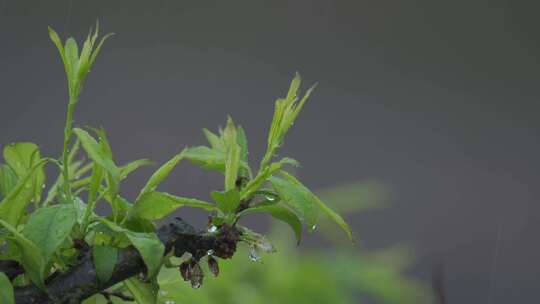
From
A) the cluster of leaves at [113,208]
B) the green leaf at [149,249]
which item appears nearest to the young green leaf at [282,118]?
the cluster of leaves at [113,208]

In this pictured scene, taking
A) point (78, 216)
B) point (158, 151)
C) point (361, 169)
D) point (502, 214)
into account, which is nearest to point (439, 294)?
point (78, 216)

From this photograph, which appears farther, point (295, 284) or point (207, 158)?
point (295, 284)

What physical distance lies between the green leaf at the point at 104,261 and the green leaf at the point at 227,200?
0.08 metres

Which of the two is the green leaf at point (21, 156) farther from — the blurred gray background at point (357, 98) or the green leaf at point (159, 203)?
the blurred gray background at point (357, 98)

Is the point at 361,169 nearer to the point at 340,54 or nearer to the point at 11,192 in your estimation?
the point at 340,54

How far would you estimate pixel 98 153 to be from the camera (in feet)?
1.99

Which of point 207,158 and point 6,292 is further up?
point 207,158

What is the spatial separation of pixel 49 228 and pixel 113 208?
0.06 meters

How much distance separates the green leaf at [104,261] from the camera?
601mm

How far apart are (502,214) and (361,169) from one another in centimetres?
79

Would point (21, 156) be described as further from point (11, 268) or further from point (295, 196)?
point (295, 196)

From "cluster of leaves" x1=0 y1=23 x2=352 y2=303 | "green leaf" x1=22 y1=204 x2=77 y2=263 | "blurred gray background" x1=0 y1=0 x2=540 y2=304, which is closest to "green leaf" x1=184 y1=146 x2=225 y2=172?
"cluster of leaves" x1=0 y1=23 x2=352 y2=303

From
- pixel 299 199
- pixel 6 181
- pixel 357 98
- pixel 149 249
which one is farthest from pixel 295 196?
pixel 357 98

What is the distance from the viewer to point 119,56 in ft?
12.2
